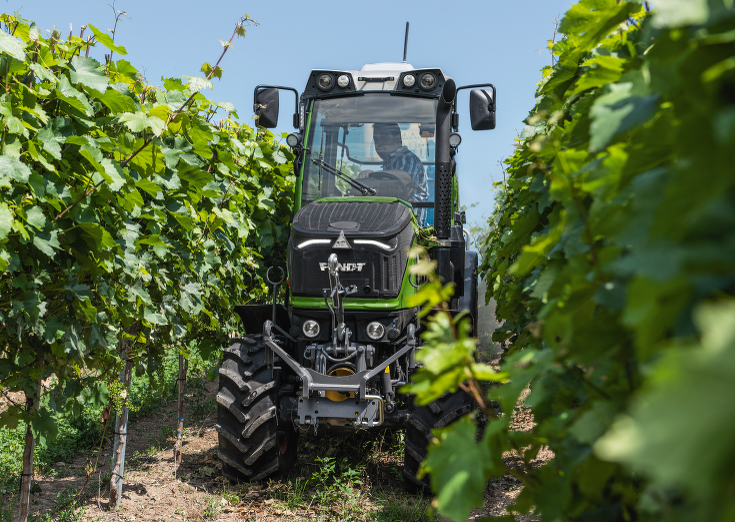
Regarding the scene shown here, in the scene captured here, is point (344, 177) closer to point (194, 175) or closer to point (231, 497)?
point (194, 175)

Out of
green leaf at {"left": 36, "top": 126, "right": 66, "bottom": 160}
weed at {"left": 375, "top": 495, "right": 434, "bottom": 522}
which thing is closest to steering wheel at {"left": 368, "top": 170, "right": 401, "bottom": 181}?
weed at {"left": 375, "top": 495, "right": 434, "bottom": 522}

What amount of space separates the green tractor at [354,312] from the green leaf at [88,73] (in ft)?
6.09

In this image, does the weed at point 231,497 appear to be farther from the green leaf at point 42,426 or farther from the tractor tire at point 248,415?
the green leaf at point 42,426

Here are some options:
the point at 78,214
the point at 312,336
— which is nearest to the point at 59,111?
the point at 78,214

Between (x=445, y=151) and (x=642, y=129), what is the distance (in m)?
3.58

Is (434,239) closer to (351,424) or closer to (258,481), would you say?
(351,424)

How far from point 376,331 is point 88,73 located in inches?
96.4

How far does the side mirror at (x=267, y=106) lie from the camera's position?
4.95m

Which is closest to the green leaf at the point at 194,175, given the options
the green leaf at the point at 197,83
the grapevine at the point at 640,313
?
the green leaf at the point at 197,83

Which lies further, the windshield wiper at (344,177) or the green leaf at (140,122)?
the windshield wiper at (344,177)

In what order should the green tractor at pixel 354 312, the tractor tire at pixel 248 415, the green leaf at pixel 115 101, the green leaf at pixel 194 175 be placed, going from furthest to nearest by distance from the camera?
the tractor tire at pixel 248 415, the green tractor at pixel 354 312, the green leaf at pixel 194 175, the green leaf at pixel 115 101

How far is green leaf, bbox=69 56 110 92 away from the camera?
8.38 ft

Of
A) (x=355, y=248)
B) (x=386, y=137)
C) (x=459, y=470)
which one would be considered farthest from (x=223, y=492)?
(x=459, y=470)

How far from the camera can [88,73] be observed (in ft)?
8.48
